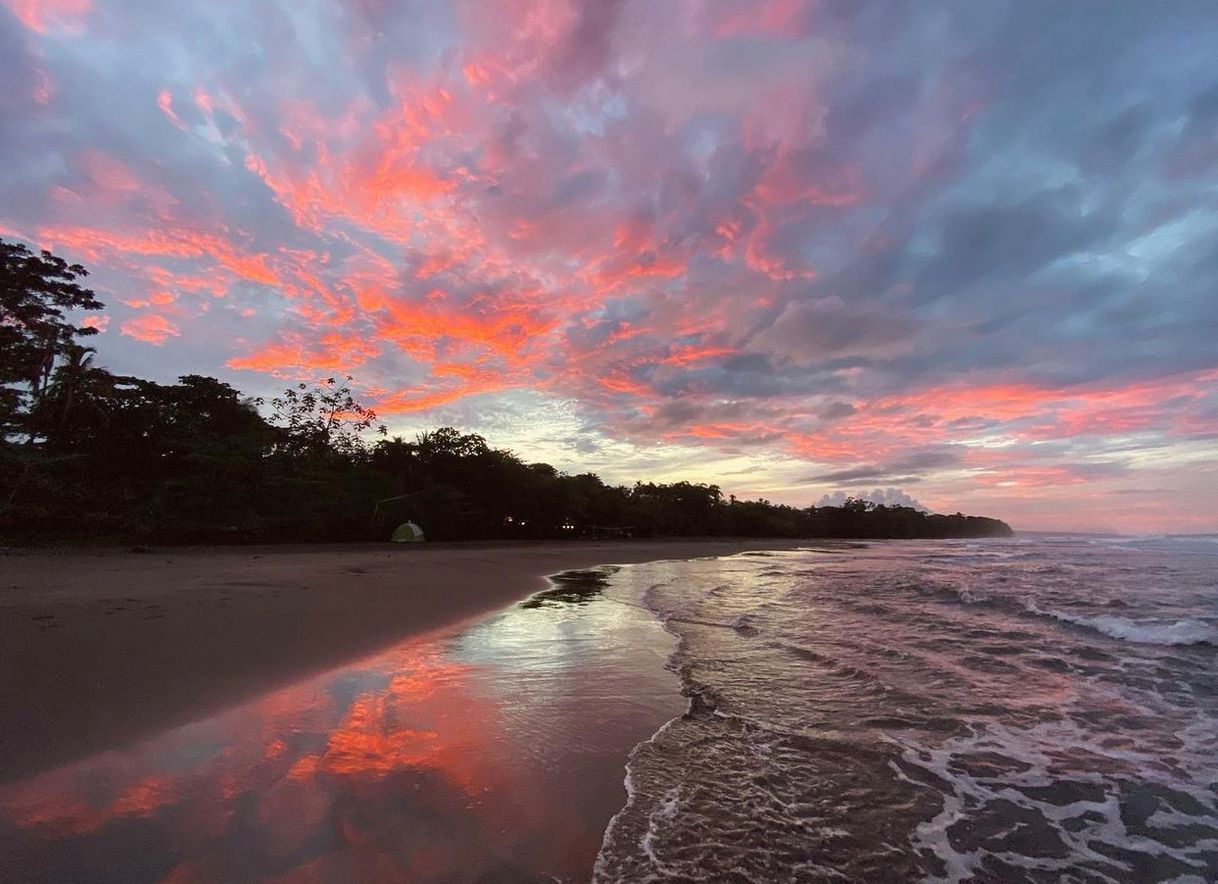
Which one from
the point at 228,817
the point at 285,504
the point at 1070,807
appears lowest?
the point at 1070,807

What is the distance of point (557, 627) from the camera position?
987 cm

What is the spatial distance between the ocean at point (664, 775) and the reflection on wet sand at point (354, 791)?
0.02 meters

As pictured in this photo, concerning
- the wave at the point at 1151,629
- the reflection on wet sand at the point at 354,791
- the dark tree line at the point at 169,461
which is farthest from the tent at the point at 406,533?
the wave at the point at 1151,629

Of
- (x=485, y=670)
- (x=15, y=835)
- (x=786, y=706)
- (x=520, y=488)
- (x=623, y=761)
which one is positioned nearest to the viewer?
(x=15, y=835)

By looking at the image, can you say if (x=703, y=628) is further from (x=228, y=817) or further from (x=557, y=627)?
(x=228, y=817)

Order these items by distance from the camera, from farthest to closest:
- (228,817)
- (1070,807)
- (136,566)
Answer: (136,566) → (1070,807) → (228,817)

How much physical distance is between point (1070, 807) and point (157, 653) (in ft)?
28.9

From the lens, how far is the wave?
9.29 meters

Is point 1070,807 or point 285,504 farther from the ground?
point 285,504

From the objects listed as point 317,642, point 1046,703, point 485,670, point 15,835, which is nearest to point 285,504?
point 317,642

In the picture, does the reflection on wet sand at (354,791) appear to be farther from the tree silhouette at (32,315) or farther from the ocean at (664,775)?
the tree silhouette at (32,315)

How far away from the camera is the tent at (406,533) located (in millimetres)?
32438

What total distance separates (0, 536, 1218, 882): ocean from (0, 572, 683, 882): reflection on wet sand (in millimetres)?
19

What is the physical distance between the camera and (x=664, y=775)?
4172 mm
